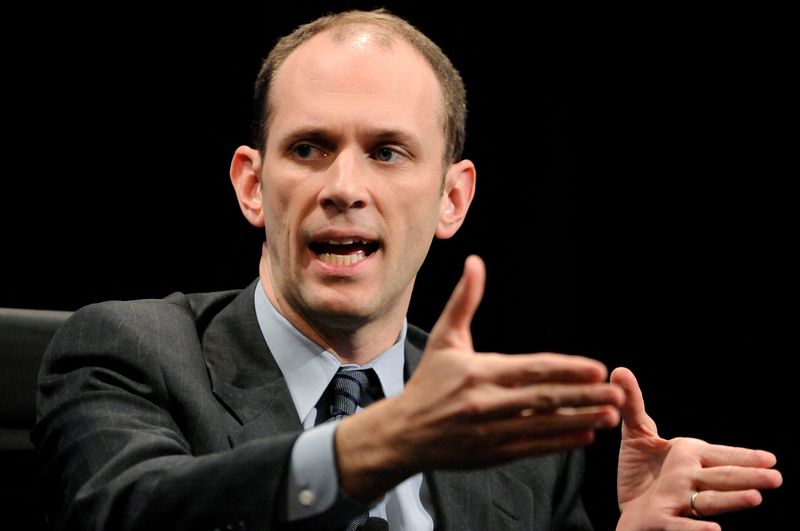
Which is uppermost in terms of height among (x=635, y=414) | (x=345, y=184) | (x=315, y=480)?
(x=345, y=184)

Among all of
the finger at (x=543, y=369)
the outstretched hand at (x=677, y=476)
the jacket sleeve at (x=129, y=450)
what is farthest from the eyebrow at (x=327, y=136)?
the finger at (x=543, y=369)

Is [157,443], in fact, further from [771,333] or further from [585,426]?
[771,333]

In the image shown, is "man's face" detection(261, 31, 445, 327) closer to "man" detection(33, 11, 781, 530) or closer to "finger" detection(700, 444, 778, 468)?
"man" detection(33, 11, 781, 530)

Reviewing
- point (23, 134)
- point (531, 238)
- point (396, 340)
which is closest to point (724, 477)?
point (396, 340)

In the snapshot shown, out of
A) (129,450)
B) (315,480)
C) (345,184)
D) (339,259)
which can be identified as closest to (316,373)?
(339,259)

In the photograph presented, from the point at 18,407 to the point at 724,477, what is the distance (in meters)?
1.20

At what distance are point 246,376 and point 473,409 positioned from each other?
0.76 metres

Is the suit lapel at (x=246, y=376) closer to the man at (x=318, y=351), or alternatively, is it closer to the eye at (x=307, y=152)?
the man at (x=318, y=351)

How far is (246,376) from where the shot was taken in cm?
179

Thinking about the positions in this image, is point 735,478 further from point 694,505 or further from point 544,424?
point 544,424

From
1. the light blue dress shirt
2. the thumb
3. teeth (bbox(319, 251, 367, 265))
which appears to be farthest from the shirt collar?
the thumb

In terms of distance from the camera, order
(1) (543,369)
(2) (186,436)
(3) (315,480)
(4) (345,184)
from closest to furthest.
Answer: (1) (543,369), (3) (315,480), (2) (186,436), (4) (345,184)

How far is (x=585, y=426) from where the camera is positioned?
3.71 ft

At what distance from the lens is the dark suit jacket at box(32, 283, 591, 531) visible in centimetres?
128
